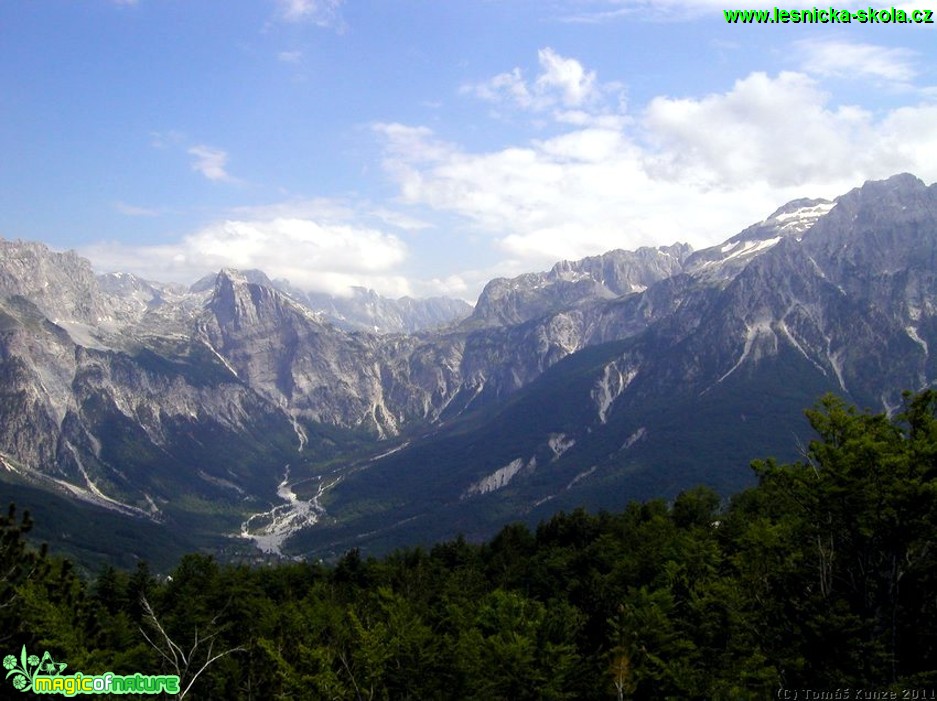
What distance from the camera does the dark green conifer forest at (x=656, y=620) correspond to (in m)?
39.2

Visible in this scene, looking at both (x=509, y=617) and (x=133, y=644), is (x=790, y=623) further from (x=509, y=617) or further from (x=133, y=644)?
(x=133, y=644)

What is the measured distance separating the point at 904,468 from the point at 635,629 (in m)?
29.8

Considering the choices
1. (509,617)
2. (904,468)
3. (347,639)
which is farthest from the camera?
(347,639)

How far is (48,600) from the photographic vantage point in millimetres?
42562

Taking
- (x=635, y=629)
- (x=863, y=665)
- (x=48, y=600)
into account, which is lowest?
(x=635, y=629)

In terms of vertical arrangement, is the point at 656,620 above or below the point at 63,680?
below

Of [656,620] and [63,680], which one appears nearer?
[63,680]

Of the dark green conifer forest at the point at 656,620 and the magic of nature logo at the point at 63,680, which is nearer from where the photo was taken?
the magic of nature logo at the point at 63,680

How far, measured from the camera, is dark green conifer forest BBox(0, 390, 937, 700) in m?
39.2

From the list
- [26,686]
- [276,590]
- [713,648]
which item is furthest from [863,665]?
[276,590]

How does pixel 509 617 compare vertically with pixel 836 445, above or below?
below

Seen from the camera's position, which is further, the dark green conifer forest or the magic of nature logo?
the dark green conifer forest

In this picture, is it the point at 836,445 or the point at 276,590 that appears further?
the point at 276,590

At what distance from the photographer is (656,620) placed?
59406 mm
